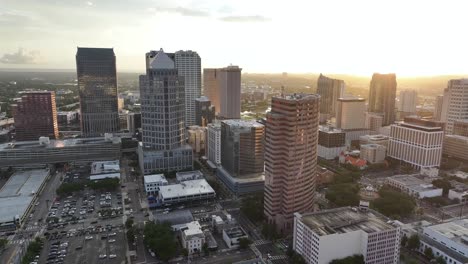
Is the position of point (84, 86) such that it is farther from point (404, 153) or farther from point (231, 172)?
point (404, 153)

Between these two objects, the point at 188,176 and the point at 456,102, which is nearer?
the point at 188,176

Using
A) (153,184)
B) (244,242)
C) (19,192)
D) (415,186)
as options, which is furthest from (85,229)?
(415,186)

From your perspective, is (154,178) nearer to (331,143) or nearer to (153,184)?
(153,184)

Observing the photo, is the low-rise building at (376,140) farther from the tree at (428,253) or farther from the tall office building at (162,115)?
the tree at (428,253)

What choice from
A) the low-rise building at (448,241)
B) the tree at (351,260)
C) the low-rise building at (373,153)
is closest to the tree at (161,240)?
the tree at (351,260)

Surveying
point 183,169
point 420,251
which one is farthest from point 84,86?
point 420,251

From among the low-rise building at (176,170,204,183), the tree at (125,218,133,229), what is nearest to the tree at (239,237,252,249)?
the tree at (125,218,133,229)

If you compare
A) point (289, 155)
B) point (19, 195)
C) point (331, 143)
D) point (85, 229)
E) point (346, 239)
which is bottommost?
point (85, 229)
